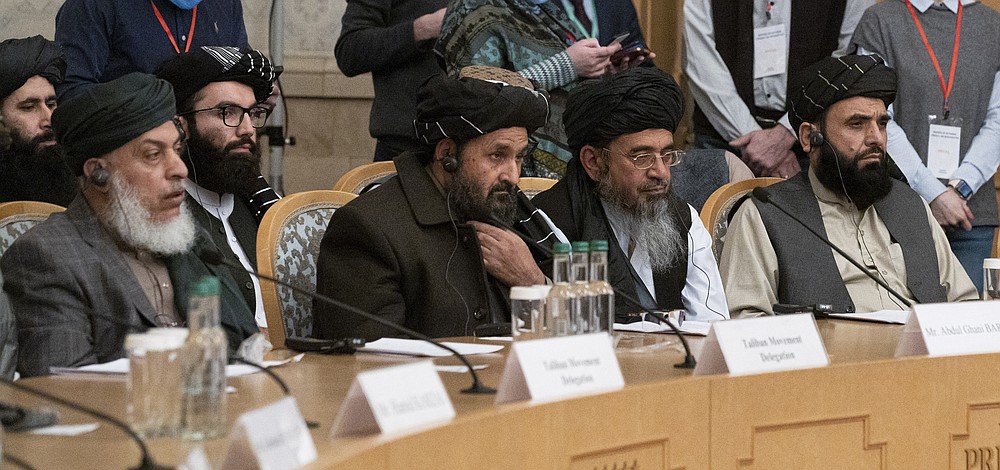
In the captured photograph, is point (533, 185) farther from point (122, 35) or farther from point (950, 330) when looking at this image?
point (950, 330)

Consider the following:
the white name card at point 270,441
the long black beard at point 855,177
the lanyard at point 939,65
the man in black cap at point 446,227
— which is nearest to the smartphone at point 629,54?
the long black beard at point 855,177

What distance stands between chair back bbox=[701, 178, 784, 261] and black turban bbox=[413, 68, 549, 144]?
91 centimetres

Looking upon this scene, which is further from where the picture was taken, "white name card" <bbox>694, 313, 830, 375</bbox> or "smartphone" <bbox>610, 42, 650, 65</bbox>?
"smartphone" <bbox>610, 42, 650, 65</bbox>

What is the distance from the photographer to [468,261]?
3408 mm

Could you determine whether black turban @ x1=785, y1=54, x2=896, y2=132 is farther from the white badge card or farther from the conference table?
the conference table

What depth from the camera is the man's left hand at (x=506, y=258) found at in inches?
133

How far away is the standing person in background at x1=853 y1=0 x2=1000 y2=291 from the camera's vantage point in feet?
16.6

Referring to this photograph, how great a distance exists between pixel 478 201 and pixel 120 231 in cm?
94

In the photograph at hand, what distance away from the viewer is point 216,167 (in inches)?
154

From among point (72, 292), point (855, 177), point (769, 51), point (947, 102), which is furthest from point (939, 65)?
point (72, 292)

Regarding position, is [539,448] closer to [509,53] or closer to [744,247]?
[744,247]

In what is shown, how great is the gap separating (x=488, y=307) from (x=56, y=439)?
1713 mm

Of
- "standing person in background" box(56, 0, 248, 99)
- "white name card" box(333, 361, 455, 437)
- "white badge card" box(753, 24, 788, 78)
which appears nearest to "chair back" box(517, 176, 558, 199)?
"standing person in background" box(56, 0, 248, 99)

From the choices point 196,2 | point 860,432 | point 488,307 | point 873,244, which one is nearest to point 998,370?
point 860,432
